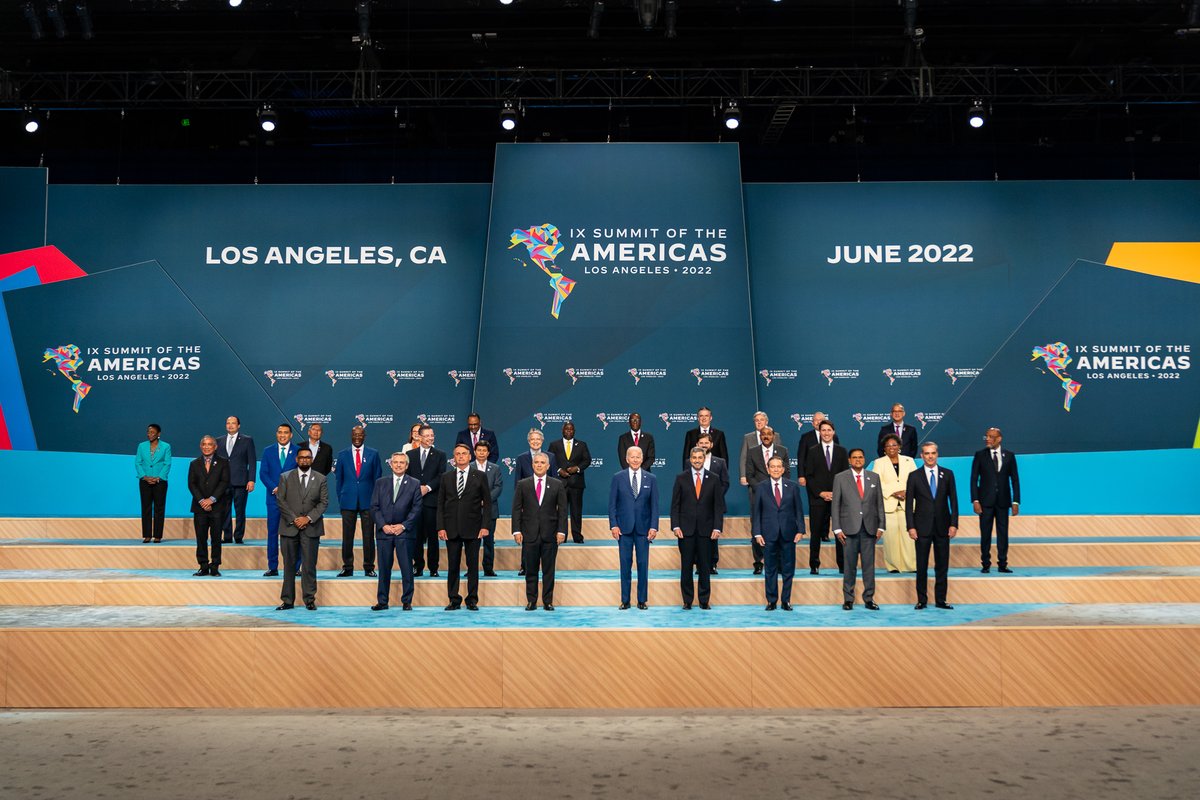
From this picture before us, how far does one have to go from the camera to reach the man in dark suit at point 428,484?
7.85 m

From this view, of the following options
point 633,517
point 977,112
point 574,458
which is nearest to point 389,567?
point 633,517

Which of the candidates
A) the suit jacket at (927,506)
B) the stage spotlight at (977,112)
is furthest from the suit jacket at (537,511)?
the stage spotlight at (977,112)

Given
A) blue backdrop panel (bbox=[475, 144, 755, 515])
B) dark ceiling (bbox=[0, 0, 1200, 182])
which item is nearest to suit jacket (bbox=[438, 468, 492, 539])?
blue backdrop panel (bbox=[475, 144, 755, 515])

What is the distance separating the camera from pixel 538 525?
6.90 m

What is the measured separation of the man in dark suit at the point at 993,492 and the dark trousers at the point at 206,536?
6.05 metres

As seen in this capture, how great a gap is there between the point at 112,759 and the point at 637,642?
267 cm

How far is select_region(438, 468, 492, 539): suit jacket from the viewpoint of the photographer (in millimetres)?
6918

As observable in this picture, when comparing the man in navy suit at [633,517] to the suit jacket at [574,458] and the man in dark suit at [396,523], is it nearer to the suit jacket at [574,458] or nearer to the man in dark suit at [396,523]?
the man in dark suit at [396,523]

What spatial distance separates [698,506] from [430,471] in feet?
7.26

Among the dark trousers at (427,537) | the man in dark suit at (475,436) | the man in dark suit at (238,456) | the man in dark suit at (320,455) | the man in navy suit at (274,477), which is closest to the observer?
the dark trousers at (427,537)

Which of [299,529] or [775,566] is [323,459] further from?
[775,566]

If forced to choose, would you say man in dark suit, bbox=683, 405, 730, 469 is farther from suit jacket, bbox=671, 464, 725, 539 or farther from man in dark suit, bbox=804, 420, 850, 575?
suit jacket, bbox=671, 464, 725, 539

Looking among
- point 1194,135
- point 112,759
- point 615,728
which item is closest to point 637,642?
point 615,728

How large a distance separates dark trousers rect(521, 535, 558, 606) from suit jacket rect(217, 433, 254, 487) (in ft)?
11.0
